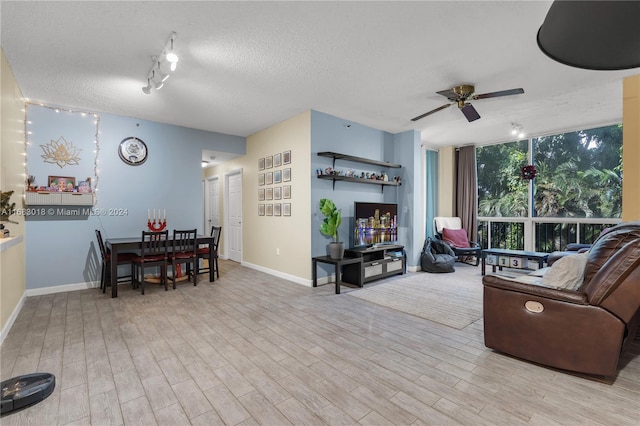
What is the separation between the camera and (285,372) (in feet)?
6.90

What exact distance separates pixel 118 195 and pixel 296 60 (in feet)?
11.9

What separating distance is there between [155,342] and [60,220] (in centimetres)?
300

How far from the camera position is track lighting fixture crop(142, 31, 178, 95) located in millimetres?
2638

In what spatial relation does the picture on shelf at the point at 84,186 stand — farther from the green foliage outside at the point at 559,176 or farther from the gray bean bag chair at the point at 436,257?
the green foliage outside at the point at 559,176

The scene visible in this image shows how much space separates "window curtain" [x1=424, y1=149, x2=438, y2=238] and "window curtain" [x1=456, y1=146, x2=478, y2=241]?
21.0 inches

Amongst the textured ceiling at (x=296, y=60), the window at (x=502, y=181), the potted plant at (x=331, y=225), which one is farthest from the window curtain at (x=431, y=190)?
the potted plant at (x=331, y=225)

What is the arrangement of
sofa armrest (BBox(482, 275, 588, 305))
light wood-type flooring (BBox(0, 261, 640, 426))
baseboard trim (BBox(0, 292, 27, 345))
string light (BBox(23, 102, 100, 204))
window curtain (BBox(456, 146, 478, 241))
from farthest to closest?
window curtain (BBox(456, 146, 478, 241)) → string light (BBox(23, 102, 100, 204)) → baseboard trim (BBox(0, 292, 27, 345)) → sofa armrest (BBox(482, 275, 588, 305)) → light wood-type flooring (BBox(0, 261, 640, 426))

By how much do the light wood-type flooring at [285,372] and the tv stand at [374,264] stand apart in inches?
45.5

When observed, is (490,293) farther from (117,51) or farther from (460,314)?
(117,51)

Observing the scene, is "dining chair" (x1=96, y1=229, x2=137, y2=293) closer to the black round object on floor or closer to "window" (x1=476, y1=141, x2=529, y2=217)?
the black round object on floor

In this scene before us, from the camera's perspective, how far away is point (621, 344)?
1920 mm


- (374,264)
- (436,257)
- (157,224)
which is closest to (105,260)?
(157,224)

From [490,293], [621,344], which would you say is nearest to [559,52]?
[490,293]

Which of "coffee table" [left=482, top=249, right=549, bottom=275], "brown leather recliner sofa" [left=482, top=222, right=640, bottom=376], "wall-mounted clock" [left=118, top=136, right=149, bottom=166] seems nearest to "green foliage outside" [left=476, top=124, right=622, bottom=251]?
"coffee table" [left=482, top=249, right=549, bottom=275]
